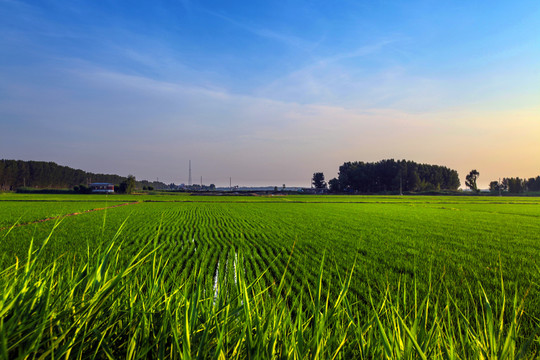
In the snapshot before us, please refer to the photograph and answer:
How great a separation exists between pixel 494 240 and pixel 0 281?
1936 centimetres

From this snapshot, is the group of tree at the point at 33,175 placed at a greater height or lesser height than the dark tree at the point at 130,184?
greater

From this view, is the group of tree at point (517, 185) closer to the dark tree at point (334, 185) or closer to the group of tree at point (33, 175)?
the dark tree at point (334, 185)

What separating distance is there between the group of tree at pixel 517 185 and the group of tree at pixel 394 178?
22126mm

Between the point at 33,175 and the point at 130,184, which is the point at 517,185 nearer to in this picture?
the point at 130,184

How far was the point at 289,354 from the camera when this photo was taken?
1423mm

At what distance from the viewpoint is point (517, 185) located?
144 metres

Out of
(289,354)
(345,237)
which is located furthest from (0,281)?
(345,237)

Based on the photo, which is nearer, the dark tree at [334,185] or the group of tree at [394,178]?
the group of tree at [394,178]

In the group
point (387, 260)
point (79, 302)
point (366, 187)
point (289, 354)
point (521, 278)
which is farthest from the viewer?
point (366, 187)

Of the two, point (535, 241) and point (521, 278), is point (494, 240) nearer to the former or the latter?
point (535, 241)

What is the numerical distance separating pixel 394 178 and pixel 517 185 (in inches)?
2175

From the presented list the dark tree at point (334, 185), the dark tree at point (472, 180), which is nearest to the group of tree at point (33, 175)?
the dark tree at point (334, 185)

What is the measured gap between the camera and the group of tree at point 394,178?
142 meters

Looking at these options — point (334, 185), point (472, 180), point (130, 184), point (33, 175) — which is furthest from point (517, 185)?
point (33, 175)
